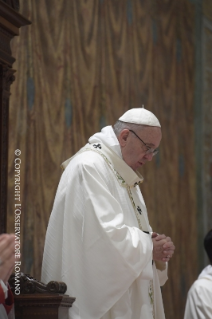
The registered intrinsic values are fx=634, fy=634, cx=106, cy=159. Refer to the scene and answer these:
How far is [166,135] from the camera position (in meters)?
8.70

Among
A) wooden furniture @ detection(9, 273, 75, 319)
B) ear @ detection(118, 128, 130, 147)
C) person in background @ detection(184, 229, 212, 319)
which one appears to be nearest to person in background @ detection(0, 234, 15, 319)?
wooden furniture @ detection(9, 273, 75, 319)

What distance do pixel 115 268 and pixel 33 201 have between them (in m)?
1.99

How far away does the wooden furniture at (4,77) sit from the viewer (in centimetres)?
456

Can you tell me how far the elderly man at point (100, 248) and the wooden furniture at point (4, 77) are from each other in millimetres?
470

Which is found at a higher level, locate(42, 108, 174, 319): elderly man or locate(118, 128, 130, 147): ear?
locate(118, 128, 130, 147): ear

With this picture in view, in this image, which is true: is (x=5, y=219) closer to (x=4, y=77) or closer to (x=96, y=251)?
(x=96, y=251)

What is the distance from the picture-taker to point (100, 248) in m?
4.59

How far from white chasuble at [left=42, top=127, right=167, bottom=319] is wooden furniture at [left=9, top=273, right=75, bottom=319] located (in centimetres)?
37

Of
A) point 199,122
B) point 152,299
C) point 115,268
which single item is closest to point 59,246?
point 115,268

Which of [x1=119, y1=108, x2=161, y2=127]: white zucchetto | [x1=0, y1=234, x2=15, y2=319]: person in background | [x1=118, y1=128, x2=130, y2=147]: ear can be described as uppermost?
[x1=119, y1=108, x2=161, y2=127]: white zucchetto

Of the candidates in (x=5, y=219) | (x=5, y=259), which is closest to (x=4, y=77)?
(x=5, y=219)

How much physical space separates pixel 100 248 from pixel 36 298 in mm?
675

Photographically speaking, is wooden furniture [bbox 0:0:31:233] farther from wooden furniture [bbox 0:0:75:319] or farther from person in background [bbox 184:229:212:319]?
person in background [bbox 184:229:212:319]

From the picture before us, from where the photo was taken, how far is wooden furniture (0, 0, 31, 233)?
4.56m
